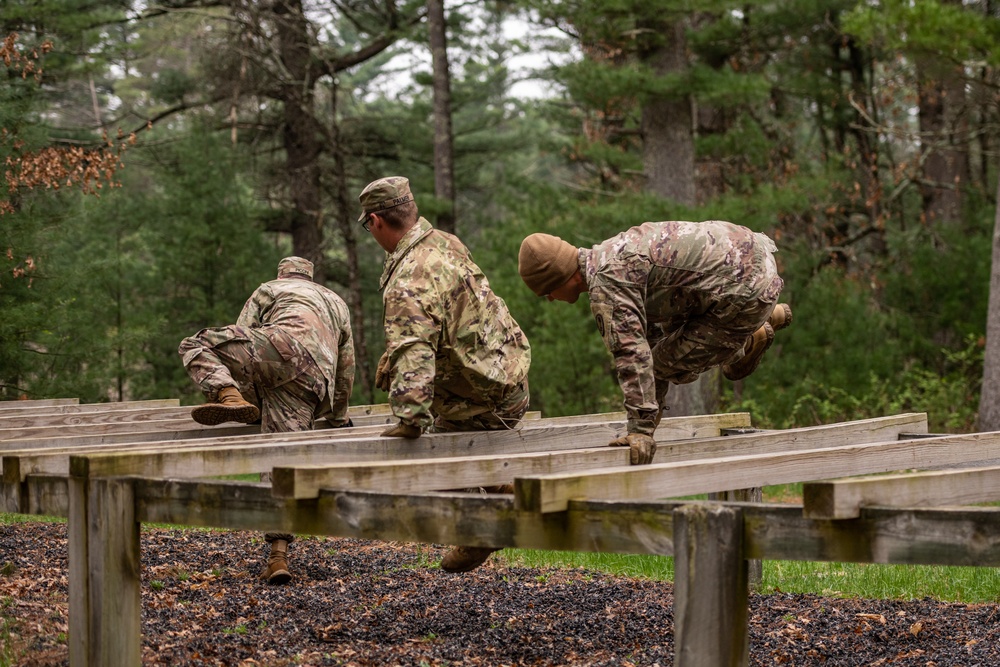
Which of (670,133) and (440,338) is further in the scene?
(670,133)

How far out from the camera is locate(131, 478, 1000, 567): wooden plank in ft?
10.7

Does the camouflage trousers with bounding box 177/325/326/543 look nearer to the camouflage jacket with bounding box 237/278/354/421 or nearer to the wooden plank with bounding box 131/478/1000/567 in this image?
the camouflage jacket with bounding box 237/278/354/421

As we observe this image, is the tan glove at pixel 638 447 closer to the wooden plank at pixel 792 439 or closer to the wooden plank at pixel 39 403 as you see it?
the wooden plank at pixel 792 439

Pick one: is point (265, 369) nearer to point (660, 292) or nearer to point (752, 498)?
point (660, 292)

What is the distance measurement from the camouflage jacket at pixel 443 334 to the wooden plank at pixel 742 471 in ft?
4.53

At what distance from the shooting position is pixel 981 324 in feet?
51.9

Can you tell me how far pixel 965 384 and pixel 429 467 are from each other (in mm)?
12728

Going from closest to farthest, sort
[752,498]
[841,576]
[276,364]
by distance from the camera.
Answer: [752,498], [276,364], [841,576]

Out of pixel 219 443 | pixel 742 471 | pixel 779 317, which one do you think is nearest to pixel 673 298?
pixel 779 317

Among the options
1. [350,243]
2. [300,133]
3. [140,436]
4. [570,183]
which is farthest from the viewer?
[300,133]

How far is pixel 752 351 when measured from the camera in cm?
637

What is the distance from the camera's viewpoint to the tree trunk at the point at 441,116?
731 inches

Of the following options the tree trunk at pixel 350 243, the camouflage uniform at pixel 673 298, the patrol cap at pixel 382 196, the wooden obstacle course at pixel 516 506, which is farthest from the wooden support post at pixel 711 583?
the tree trunk at pixel 350 243

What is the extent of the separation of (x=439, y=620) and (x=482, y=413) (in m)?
1.28
